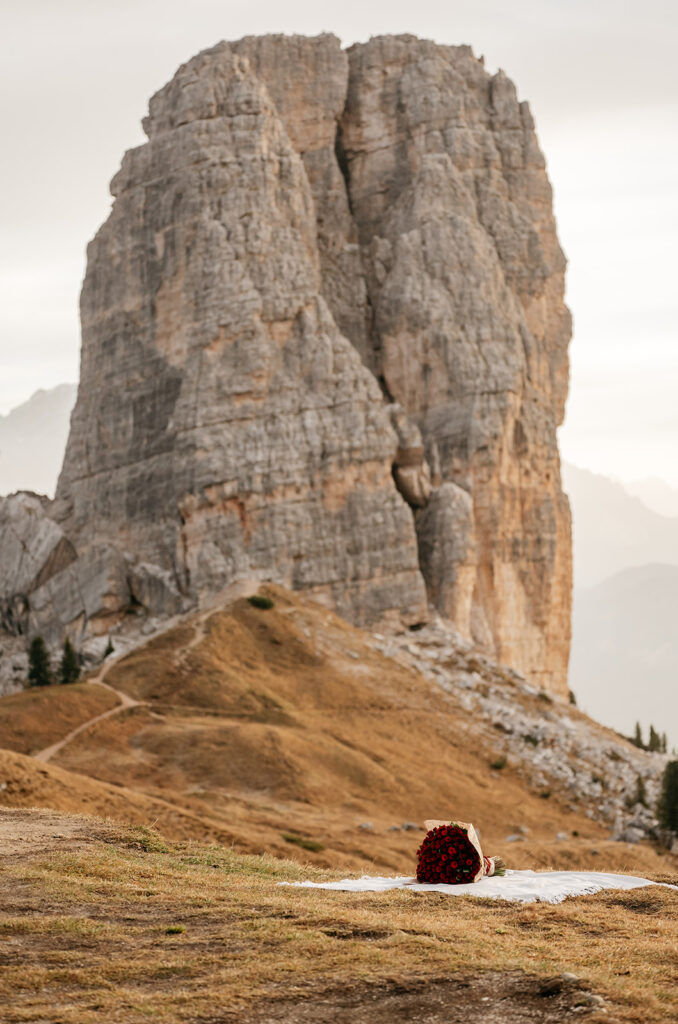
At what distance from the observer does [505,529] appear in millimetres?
90250

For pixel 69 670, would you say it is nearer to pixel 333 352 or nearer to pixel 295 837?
pixel 295 837

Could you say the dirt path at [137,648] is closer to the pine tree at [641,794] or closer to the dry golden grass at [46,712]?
the dry golden grass at [46,712]

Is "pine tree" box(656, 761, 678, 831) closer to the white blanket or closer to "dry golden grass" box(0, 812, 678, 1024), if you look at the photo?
the white blanket

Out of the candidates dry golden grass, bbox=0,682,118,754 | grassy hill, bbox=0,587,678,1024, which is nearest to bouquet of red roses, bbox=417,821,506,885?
grassy hill, bbox=0,587,678,1024

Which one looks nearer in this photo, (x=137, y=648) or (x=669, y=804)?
(x=669, y=804)

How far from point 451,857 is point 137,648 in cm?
4488

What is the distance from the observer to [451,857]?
20.6 meters

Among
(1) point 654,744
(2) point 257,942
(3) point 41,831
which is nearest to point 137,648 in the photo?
(1) point 654,744

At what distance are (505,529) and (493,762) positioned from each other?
110ft

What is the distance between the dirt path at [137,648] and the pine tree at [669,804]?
22.1 metres

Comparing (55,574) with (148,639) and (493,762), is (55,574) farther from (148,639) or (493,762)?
(493,762)

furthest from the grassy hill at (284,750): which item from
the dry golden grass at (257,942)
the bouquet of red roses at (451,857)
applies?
the dry golden grass at (257,942)

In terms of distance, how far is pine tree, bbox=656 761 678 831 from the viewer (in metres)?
52.6

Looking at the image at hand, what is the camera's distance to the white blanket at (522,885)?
64.4 feet
